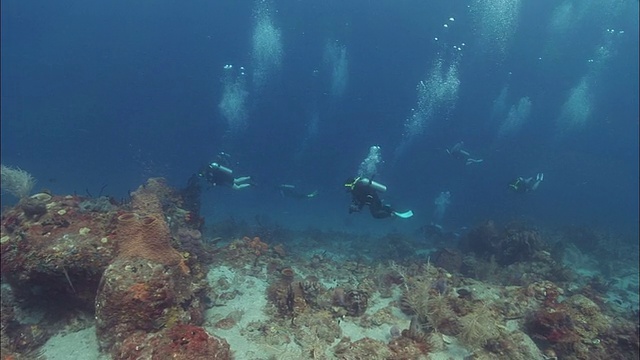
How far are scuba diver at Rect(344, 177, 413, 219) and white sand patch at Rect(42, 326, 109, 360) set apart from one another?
7.08 meters

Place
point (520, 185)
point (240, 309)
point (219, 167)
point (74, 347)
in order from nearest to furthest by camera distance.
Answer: point (74, 347)
point (240, 309)
point (219, 167)
point (520, 185)

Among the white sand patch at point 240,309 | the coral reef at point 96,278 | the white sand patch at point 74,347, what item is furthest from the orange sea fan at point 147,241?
the white sand patch at point 74,347

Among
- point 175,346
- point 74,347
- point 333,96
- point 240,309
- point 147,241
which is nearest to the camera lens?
point 175,346

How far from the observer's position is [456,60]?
62.4 meters

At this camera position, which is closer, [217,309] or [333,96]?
[217,309]

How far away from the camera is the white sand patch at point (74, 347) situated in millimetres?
5996

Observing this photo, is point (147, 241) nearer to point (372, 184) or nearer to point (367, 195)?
point (367, 195)

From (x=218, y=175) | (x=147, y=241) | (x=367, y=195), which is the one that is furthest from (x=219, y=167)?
(x=147, y=241)

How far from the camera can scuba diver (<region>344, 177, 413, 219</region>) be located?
36.1 ft

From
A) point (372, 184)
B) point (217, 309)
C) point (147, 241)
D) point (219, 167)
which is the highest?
point (219, 167)

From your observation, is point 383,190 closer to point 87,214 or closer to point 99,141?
point 87,214

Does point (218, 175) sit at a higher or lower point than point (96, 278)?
higher

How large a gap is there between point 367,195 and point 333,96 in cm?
6990

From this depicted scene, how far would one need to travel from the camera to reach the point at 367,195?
437 inches
